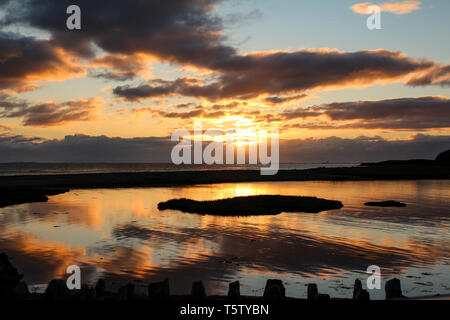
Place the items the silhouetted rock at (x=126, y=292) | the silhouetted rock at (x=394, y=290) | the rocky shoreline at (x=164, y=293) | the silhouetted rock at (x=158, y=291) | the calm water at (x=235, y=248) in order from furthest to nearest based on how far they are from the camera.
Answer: the calm water at (x=235, y=248) → the silhouetted rock at (x=394, y=290) → the silhouetted rock at (x=126, y=292) → the silhouetted rock at (x=158, y=291) → the rocky shoreline at (x=164, y=293)

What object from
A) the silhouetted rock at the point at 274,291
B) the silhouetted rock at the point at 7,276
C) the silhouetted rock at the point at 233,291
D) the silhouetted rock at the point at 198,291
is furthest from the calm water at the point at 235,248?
the silhouetted rock at the point at 233,291

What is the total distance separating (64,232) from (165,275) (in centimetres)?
1531

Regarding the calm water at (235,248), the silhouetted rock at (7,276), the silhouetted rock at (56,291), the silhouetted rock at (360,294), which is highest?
the silhouetted rock at (56,291)

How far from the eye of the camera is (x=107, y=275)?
1772 centimetres

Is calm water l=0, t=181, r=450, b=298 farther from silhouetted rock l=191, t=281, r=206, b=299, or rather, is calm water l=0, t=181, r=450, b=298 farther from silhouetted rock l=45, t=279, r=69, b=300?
silhouetted rock l=45, t=279, r=69, b=300

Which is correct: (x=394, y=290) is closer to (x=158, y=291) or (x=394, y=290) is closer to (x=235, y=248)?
(x=158, y=291)

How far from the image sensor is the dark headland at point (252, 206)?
41844mm

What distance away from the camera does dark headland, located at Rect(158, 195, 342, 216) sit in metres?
41.8

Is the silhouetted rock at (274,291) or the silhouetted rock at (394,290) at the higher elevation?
the silhouetted rock at (274,291)

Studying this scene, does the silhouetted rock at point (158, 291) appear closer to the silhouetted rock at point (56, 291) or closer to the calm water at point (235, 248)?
the silhouetted rock at point (56, 291)

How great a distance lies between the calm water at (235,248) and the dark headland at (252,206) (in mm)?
3072

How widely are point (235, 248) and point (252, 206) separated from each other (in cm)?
2070

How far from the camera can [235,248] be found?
23.9 m
